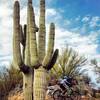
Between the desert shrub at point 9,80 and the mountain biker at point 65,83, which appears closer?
the mountain biker at point 65,83

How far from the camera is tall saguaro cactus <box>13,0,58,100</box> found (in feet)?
34.5

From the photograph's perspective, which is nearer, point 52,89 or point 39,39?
point 39,39

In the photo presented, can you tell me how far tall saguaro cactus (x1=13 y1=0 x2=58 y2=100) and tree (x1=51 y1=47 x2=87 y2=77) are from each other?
11.2 meters

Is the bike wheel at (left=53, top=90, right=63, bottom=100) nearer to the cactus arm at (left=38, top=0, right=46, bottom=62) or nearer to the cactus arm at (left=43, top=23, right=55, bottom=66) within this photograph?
the cactus arm at (left=38, top=0, right=46, bottom=62)

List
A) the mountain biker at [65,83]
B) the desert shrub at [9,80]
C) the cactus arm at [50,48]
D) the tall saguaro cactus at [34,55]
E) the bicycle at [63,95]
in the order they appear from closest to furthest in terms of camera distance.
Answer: the cactus arm at [50,48] → the tall saguaro cactus at [34,55] → the bicycle at [63,95] → the mountain biker at [65,83] → the desert shrub at [9,80]

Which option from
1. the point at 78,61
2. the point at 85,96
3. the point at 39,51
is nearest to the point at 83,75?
the point at 78,61

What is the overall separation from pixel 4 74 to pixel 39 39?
508 inches

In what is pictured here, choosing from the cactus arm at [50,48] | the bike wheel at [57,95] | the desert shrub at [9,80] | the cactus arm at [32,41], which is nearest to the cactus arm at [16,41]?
the cactus arm at [32,41]

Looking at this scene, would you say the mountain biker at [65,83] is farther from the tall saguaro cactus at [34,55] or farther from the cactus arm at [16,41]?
the cactus arm at [16,41]

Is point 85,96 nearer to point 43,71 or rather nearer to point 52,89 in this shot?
point 52,89

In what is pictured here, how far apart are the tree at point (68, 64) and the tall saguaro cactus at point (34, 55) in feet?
36.7

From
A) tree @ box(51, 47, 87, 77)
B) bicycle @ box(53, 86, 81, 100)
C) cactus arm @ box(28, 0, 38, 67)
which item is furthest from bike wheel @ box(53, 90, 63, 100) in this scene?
cactus arm @ box(28, 0, 38, 67)

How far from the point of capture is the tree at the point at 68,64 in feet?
74.8

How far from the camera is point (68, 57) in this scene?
23203mm
